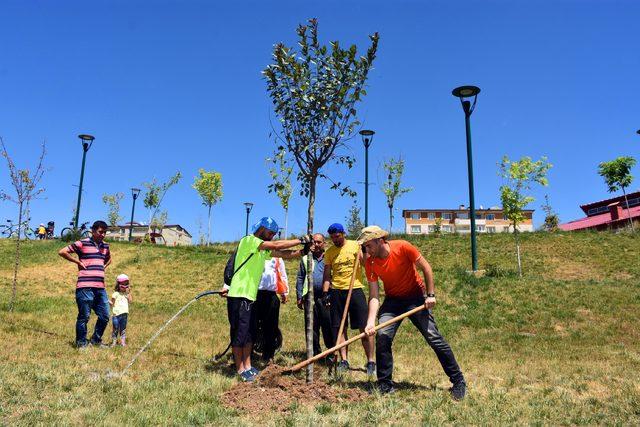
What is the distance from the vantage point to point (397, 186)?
26.8m

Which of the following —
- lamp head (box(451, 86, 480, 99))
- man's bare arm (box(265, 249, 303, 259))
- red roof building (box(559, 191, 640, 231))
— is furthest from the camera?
red roof building (box(559, 191, 640, 231))

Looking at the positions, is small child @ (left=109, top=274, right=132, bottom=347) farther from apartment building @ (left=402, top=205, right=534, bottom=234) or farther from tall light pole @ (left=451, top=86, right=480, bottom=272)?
apartment building @ (left=402, top=205, right=534, bottom=234)

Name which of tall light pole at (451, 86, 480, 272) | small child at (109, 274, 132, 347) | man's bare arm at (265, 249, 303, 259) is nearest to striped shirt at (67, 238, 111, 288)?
small child at (109, 274, 132, 347)

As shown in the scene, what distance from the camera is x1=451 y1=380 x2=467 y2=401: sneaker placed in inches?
188

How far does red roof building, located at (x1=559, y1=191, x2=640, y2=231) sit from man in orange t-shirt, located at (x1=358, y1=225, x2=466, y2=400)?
1466 inches

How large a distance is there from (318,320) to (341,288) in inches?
27.0

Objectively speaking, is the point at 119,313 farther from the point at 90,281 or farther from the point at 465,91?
the point at 465,91

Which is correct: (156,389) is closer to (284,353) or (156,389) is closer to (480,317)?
(284,353)

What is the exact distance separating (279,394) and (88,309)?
154 inches

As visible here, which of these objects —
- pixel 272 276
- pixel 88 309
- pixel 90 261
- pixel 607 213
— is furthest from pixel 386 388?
pixel 607 213

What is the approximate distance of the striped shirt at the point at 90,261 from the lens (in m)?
7.04

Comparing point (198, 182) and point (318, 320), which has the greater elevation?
point (198, 182)

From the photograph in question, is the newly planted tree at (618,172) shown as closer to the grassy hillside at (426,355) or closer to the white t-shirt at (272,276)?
the grassy hillside at (426,355)

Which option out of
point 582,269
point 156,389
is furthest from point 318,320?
point 582,269
